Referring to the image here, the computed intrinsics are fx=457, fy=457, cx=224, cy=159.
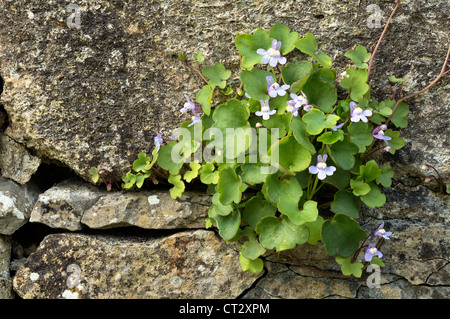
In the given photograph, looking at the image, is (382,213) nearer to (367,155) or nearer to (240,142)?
(367,155)

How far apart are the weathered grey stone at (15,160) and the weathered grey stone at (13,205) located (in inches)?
1.5

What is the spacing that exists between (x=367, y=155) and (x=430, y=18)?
0.66 meters

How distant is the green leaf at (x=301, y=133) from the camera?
164 centimetres

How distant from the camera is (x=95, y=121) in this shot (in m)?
2.10

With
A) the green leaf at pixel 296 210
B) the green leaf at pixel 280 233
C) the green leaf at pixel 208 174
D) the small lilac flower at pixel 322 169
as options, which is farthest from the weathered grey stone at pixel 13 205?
the small lilac flower at pixel 322 169

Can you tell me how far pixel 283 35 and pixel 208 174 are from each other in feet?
2.13

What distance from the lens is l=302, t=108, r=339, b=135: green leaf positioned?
163 cm

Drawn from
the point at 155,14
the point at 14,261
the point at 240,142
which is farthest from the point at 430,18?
the point at 14,261

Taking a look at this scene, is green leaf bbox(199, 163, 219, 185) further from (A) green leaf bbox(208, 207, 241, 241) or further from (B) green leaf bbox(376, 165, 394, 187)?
(B) green leaf bbox(376, 165, 394, 187)

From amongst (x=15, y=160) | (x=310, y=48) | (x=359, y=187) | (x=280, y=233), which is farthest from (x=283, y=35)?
(x=15, y=160)

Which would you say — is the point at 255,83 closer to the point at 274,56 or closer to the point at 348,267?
the point at 274,56

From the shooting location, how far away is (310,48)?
1810mm

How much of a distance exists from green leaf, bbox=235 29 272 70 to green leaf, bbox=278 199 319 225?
1.81ft

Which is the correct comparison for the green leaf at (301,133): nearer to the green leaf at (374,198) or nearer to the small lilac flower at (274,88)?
the small lilac flower at (274,88)
